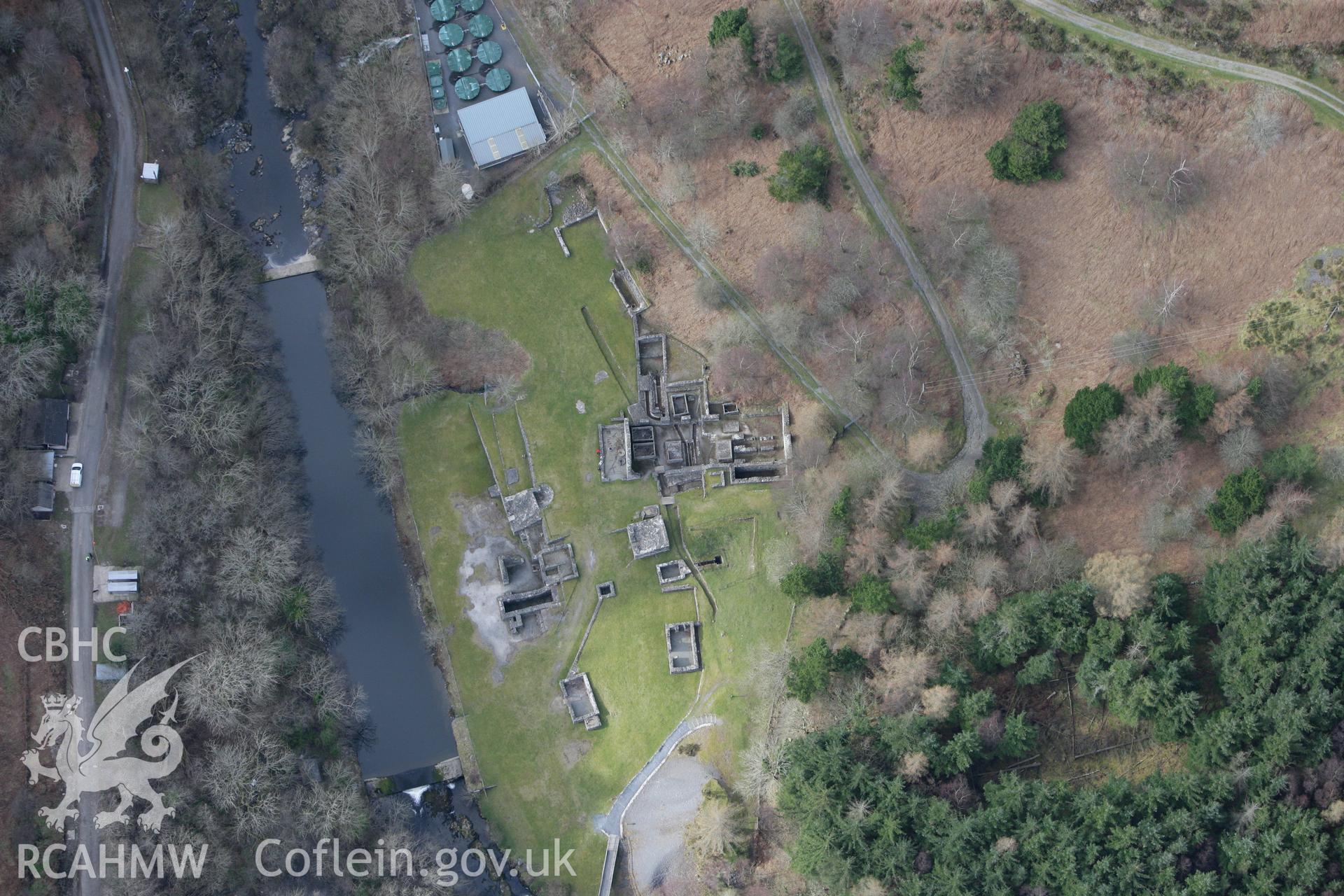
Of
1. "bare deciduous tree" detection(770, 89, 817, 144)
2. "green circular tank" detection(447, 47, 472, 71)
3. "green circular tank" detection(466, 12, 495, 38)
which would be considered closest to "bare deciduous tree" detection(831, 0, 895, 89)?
"bare deciduous tree" detection(770, 89, 817, 144)

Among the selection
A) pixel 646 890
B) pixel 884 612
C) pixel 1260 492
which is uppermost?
pixel 1260 492

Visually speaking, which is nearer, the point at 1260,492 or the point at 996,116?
the point at 1260,492

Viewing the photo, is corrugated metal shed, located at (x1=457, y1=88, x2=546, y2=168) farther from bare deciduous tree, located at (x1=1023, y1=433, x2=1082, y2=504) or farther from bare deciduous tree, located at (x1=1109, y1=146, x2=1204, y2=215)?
bare deciduous tree, located at (x1=1023, y1=433, x2=1082, y2=504)

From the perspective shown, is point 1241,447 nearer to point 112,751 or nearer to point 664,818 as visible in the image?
point 664,818

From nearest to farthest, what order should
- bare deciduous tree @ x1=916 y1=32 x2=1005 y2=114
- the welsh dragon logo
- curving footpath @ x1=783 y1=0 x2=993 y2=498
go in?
the welsh dragon logo → bare deciduous tree @ x1=916 y1=32 x2=1005 y2=114 → curving footpath @ x1=783 y1=0 x2=993 y2=498

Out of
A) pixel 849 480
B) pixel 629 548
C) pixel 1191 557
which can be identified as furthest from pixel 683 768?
pixel 1191 557

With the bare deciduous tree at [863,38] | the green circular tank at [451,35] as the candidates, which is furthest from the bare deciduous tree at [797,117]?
the green circular tank at [451,35]

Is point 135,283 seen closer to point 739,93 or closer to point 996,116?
point 739,93
